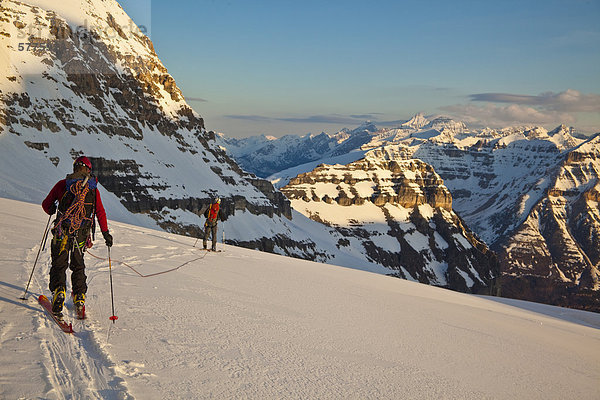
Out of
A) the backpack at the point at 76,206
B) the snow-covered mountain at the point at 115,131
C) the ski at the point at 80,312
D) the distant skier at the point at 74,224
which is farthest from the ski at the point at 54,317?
the snow-covered mountain at the point at 115,131

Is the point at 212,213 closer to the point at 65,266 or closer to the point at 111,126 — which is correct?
the point at 65,266

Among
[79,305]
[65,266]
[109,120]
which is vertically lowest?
[79,305]

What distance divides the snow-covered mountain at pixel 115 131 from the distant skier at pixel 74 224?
2094 inches

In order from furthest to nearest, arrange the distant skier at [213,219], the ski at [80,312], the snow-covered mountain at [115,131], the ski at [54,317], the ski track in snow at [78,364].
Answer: the snow-covered mountain at [115,131] < the distant skier at [213,219] < the ski at [80,312] < the ski at [54,317] < the ski track in snow at [78,364]

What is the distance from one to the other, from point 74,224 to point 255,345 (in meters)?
4.00

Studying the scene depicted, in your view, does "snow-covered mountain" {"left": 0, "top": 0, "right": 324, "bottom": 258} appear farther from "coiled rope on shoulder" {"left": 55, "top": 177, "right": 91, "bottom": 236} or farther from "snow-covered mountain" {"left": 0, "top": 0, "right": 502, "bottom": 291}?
"coiled rope on shoulder" {"left": 55, "top": 177, "right": 91, "bottom": 236}

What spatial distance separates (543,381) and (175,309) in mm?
7006

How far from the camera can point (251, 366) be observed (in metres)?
6.43

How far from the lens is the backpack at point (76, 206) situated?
8.15 metres

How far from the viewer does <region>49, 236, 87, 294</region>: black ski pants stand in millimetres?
7910

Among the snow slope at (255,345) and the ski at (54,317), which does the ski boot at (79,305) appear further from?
the ski at (54,317)

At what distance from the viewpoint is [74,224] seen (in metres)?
8.19

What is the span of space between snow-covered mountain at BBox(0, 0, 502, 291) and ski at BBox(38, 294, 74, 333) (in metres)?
53.3

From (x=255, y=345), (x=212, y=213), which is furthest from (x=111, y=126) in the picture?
(x=255, y=345)
